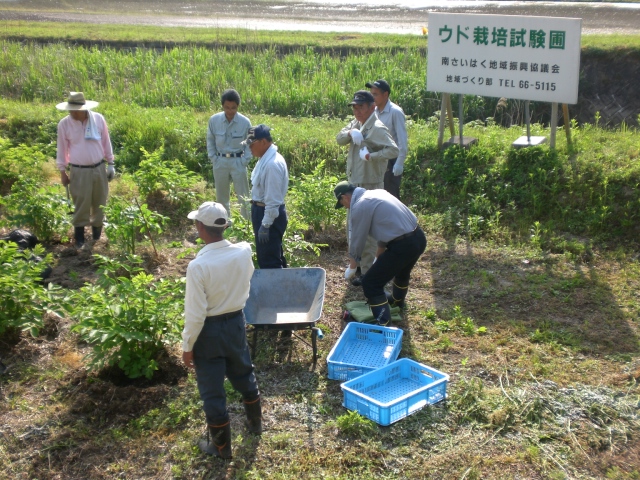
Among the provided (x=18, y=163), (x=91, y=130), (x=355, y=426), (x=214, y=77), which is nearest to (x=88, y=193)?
(x=91, y=130)

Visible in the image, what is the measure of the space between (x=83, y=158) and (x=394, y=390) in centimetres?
461

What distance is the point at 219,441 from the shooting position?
15.0 feet

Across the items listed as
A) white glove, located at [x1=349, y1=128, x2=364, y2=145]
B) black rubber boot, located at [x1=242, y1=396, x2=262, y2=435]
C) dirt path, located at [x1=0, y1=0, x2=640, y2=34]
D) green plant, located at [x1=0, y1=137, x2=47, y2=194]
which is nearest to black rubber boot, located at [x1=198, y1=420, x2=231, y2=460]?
black rubber boot, located at [x1=242, y1=396, x2=262, y2=435]

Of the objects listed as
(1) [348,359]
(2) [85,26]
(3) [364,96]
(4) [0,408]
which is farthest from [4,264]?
(2) [85,26]

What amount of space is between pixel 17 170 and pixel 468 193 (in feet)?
21.0

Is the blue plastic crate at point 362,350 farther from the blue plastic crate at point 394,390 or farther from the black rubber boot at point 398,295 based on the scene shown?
the black rubber boot at point 398,295

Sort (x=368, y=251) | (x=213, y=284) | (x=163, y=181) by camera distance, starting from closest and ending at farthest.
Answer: (x=213, y=284) → (x=368, y=251) → (x=163, y=181)

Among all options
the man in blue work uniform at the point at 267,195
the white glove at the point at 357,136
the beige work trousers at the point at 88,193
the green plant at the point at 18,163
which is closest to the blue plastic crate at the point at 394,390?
the man in blue work uniform at the point at 267,195

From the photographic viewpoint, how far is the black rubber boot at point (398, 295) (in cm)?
660

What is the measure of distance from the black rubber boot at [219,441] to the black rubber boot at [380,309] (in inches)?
81.2

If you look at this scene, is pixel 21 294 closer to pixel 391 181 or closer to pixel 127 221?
pixel 127 221

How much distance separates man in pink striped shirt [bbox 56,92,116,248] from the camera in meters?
7.68

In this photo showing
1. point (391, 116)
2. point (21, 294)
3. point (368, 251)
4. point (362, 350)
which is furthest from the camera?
point (391, 116)

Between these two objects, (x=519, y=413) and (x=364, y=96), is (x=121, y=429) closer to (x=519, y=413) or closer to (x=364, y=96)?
(x=519, y=413)
